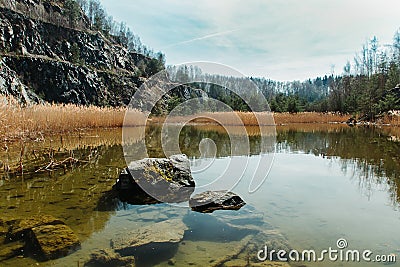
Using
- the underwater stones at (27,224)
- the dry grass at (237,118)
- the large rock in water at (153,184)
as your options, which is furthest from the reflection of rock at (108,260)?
the dry grass at (237,118)

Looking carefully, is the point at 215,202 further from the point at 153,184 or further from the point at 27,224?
the point at 27,224

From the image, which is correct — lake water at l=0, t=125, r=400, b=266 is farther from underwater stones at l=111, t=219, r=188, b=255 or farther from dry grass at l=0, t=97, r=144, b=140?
dry grass at l=0, t=97, r=144, b=140

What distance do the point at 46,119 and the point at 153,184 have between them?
314 inches

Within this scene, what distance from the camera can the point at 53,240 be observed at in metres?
2.35

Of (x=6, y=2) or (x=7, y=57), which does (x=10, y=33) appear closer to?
(x=7, y=57)

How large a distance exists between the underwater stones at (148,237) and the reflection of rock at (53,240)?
326 millimetres

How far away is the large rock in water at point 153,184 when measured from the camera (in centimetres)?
380

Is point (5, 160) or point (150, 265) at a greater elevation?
point (5, 160)

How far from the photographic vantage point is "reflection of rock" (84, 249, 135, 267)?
208 centimetres

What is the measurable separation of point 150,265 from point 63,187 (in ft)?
8.06

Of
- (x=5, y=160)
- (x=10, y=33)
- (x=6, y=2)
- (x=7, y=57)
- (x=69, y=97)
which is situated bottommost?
(x=5, y=160)

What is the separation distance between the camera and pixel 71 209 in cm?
320

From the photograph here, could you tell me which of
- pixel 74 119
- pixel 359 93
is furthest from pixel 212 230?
pixel 359 93

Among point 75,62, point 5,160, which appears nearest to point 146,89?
point 75,62
